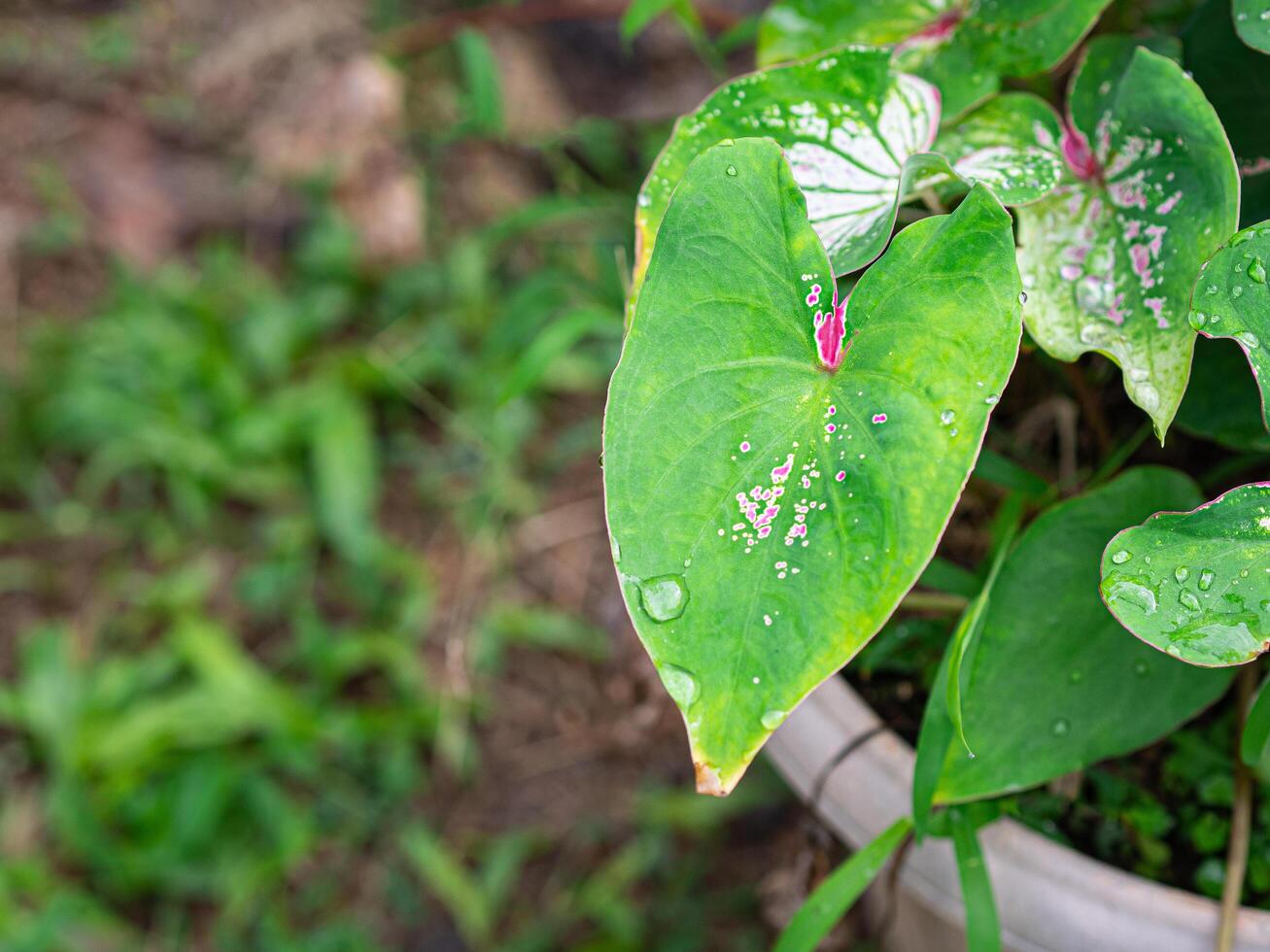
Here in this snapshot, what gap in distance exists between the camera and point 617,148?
1.45 metres

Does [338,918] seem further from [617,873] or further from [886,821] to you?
[886,821]

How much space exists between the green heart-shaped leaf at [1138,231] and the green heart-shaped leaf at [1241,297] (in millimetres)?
33

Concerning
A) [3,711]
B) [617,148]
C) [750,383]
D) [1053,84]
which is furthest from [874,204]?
[3,711]

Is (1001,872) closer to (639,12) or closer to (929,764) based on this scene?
(929,764)

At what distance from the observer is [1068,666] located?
610mm

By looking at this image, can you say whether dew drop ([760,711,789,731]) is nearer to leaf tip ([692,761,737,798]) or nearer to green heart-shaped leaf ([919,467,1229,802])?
leaf tip ([692,761,737,798])

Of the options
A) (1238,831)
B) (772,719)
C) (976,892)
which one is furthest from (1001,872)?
(772,719)

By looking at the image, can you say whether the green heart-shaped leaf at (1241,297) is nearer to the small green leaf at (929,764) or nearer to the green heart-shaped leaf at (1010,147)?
the green heart-shaped leaf at (1010,147)

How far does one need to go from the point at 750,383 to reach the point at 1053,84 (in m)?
0.52

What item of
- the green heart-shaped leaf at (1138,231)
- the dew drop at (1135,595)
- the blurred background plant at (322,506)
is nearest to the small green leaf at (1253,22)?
the green heart-shaped leaf at (1138,231)

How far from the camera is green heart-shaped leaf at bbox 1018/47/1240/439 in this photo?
528 millimetres

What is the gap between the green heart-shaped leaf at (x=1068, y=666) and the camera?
0.60m

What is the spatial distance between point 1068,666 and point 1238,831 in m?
0.17

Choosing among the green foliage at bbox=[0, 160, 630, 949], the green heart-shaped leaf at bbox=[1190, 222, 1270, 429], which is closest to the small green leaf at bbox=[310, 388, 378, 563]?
the green foliage at bbox=[0, 160, 630, 949]
